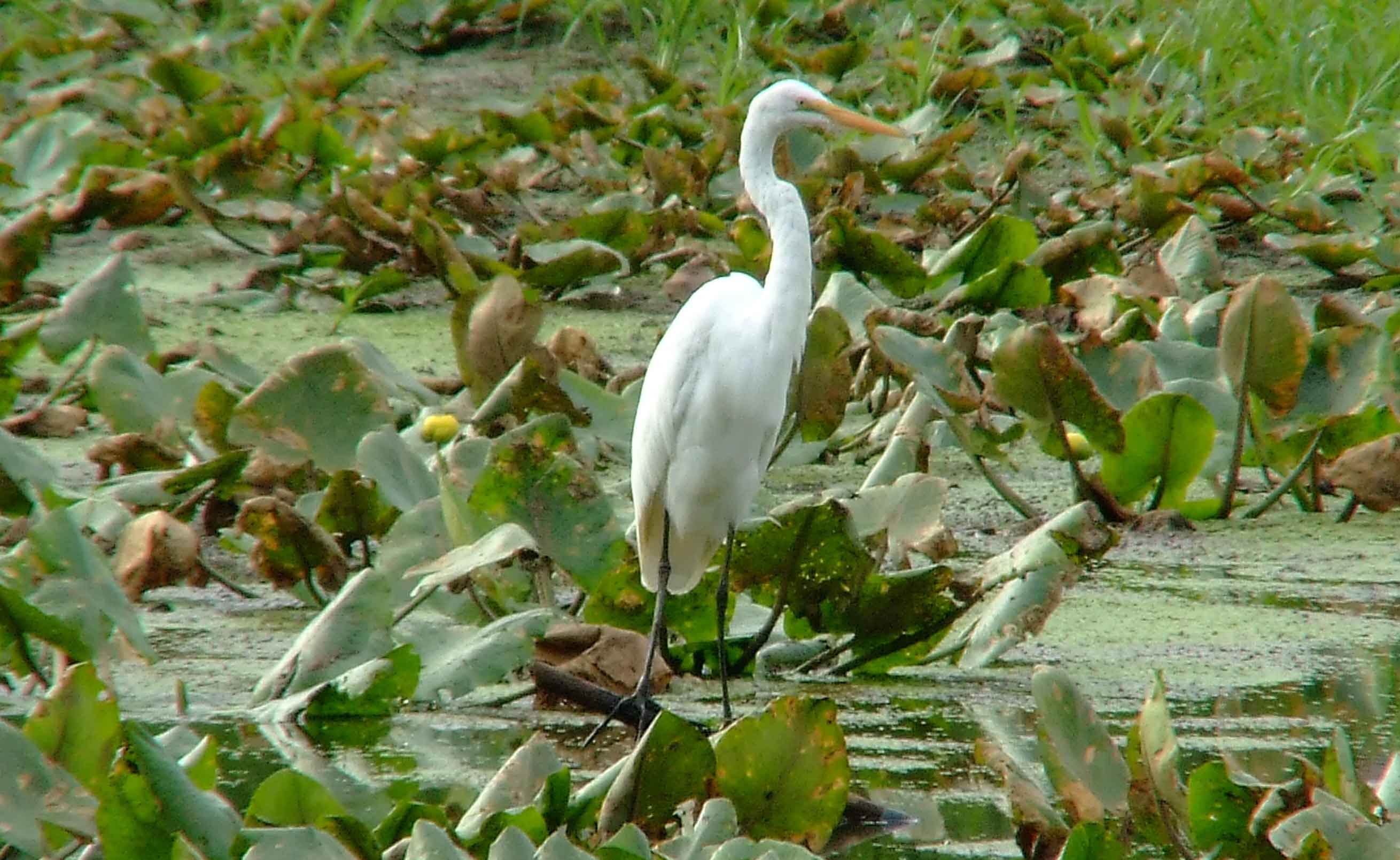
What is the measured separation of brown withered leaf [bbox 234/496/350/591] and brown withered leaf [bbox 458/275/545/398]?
0.58m

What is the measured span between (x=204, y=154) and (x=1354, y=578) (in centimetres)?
326

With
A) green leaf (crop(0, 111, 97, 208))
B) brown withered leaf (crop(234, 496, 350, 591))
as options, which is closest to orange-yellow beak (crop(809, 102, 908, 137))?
brown withered leaf (crop(234, 496, 350, 591))

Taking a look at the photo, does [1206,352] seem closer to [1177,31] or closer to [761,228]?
[761,228]

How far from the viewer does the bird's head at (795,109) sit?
3100 mm

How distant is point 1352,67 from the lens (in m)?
5.46

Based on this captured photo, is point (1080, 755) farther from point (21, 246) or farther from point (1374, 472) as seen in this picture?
point (21, 246)

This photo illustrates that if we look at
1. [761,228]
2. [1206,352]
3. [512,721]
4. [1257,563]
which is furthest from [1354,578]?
[761,228]

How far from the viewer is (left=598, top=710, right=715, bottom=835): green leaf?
1.75m

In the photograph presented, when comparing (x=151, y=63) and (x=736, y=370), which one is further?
(x=151, y=63)

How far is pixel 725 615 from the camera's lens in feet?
Answer: 9.23

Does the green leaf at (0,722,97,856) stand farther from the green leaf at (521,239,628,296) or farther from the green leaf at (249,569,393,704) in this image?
the green leaf at (521,239,628,296)

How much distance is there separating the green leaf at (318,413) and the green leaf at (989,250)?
1.61 metres

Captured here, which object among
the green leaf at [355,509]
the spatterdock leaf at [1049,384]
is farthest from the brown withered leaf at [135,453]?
the spatterdock leaf at [1049,384]

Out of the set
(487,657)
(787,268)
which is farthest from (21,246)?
(487,657)
